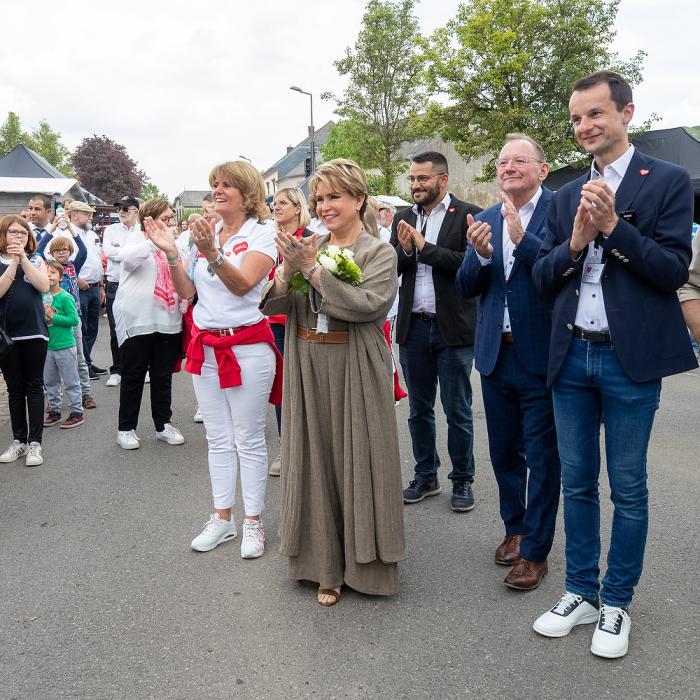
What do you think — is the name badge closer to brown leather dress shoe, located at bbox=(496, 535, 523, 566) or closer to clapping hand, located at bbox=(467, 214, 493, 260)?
clapping hand, located at bbox=(467, 214, 493, 260)

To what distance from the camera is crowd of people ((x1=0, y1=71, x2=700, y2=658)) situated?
2781mm

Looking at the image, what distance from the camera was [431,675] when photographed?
2.81 meters

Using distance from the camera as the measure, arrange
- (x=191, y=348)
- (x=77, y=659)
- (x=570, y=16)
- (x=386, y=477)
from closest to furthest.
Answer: (x=77, y=659)
(x=386, y=477)
(x=191, y=348)
(x=570, y=16)

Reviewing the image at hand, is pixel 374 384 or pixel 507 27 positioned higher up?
pixel 507 27

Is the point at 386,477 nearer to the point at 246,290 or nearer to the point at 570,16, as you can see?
the point at 246,290

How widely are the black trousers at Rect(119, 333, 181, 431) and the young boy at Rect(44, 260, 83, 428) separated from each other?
0.98 metres

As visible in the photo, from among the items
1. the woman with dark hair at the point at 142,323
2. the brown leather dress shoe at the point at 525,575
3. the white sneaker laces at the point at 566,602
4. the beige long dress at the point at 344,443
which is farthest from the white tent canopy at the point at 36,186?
the white sneaker laces at the point at 566,602

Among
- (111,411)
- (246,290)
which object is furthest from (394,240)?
(111,411)

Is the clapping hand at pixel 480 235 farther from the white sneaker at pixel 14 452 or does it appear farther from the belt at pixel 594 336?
the white sneaker at pixel 14 452

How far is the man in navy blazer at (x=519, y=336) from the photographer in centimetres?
342

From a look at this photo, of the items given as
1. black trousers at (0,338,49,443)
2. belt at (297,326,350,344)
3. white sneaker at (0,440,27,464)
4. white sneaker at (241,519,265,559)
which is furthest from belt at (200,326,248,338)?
white sneaker at (0,440,27,464)

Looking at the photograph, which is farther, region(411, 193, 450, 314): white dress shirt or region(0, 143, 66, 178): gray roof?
region(0, 143, 66, 178): gray roof

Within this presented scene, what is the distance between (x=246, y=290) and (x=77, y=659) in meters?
2.00

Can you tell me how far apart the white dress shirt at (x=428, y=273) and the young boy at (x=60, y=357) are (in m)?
4.04
